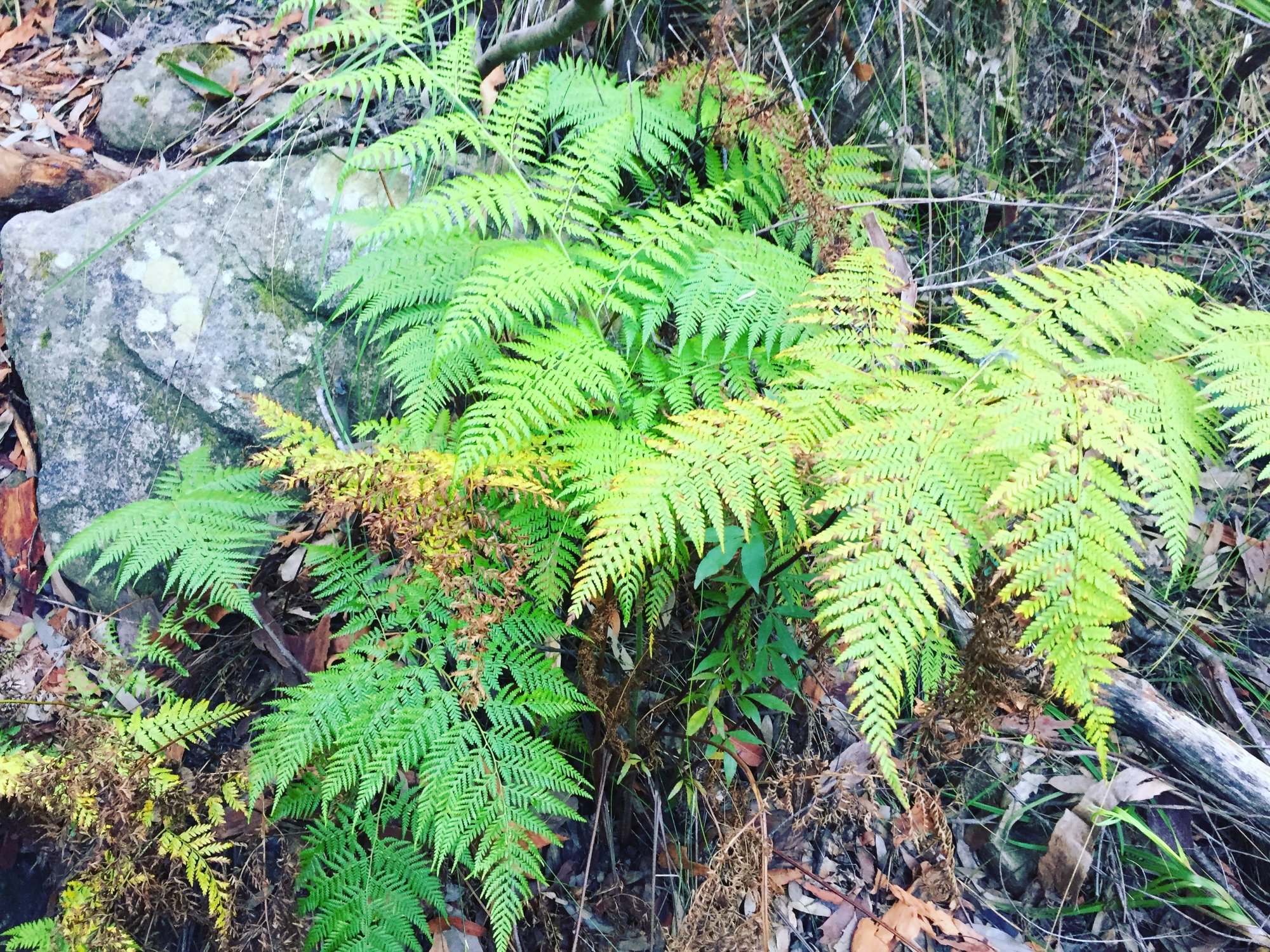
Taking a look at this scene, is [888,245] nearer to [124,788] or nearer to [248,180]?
[248,180]

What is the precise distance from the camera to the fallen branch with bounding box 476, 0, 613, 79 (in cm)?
232

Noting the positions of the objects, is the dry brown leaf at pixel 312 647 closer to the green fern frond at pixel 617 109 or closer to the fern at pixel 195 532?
the fern at pixel 195 532

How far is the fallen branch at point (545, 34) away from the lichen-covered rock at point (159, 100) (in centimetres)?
142

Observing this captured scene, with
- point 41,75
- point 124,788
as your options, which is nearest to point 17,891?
point 124,788

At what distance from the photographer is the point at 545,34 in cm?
258

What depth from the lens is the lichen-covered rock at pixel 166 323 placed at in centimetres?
286

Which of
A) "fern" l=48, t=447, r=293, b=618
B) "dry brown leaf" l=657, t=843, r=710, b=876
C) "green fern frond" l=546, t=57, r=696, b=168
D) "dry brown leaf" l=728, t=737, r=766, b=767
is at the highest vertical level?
"green fern frond" l=546, t=57, r=696, b=168

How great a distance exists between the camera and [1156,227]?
11.0 feet

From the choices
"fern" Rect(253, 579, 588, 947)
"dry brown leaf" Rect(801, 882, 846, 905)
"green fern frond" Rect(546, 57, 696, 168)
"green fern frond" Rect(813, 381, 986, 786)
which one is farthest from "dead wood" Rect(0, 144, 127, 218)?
"dry brown leaf" Rect(801, 882, 846, 905)

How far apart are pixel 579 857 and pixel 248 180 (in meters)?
2.84

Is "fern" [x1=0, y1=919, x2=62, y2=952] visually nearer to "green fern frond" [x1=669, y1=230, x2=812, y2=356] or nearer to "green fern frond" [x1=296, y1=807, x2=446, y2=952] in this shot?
"green fern frond" [x1=296, y1=807, x2=446, y2=952]

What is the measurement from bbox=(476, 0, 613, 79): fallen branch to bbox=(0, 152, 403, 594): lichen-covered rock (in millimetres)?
612

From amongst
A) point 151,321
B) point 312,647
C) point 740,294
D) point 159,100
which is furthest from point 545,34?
point 312,647

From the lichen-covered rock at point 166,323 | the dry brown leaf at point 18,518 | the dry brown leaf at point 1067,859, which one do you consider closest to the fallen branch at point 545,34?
the lichen-covered rock at point 166,323
